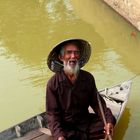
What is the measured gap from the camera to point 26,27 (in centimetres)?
1032

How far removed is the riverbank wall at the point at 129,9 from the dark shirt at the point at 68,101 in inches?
190

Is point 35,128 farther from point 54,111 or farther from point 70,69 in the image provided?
point 70,69

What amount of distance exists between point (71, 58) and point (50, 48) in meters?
4.63

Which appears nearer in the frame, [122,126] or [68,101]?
[68,101]

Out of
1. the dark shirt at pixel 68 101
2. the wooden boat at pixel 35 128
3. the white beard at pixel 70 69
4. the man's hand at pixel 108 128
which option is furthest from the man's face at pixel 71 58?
the wooden boat at pixel 35 128

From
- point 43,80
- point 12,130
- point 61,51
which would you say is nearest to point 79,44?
point 61,51

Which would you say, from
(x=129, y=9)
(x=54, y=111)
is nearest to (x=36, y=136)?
(x=54, y=111)

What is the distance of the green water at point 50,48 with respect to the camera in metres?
6.66

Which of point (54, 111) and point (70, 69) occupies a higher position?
point (70, 69)

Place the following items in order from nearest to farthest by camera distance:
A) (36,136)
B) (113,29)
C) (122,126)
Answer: (36,136) → (122,126) → (113,29)

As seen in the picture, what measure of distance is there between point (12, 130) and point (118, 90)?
1939mm

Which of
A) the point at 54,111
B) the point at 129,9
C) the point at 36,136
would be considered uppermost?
the point at 129,9

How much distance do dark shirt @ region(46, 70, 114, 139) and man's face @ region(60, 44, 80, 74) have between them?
153 mm

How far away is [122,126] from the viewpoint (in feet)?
19.8
